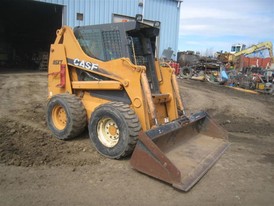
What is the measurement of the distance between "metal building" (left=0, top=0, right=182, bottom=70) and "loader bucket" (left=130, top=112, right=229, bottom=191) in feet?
33.0

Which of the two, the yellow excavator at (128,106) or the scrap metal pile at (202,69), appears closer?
the yellow excavator at (128,106)

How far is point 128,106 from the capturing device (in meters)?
5.07

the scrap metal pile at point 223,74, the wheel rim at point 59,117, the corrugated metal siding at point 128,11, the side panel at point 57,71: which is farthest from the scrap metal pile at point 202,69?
the wheel rim at point 59,117

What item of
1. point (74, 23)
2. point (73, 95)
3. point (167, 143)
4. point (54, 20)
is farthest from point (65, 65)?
point (54, 20)

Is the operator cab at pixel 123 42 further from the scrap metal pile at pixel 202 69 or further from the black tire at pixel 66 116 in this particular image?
the scrap metal pile at pixel 202 69

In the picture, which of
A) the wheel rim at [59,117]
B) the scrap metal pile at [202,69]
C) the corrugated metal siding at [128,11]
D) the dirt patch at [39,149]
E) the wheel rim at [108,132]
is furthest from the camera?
the scrap metal pile at [202,69]

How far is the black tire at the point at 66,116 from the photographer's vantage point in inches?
224

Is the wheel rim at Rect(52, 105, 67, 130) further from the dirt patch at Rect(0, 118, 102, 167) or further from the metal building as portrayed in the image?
the metal building

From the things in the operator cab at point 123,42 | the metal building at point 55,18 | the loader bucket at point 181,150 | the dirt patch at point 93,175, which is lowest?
the dirt patch at point 93,175

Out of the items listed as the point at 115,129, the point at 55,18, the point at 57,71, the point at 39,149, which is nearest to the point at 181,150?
the point at 115,129

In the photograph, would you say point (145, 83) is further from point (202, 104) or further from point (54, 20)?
point (54, 20)

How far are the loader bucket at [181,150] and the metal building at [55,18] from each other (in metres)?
10.0

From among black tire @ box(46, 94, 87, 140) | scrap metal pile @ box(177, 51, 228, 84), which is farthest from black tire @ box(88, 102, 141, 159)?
scrap metal pile @ box(177, 51, 228, 84)

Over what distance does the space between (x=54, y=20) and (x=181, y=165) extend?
18.3 meters
